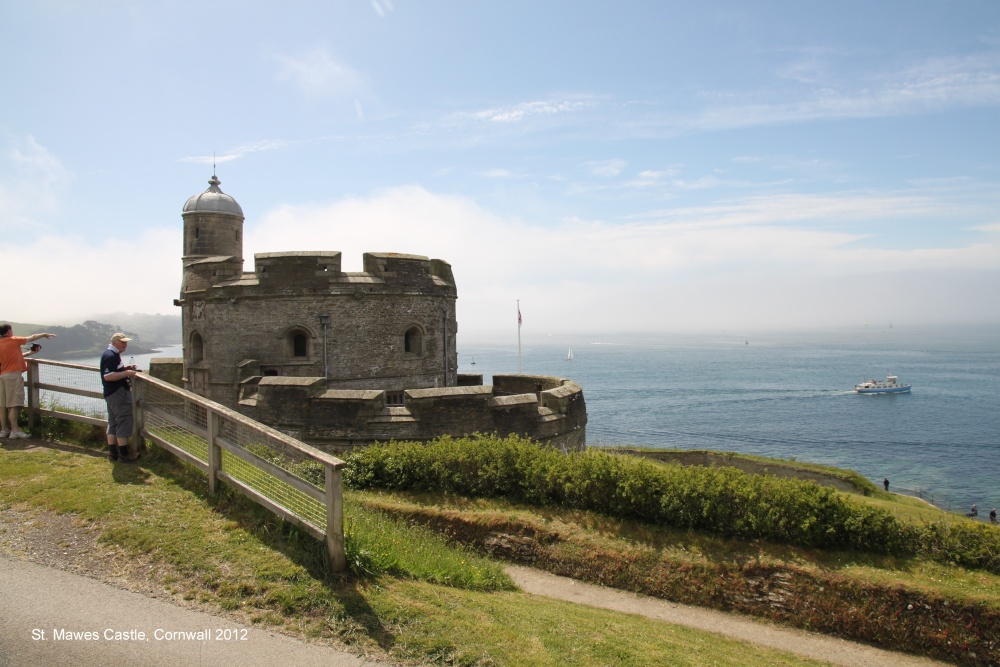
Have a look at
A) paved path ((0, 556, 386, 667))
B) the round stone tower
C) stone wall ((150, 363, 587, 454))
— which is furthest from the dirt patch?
the round stone tower

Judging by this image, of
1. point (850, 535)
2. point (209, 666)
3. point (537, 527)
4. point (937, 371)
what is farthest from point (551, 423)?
point (937, 371)

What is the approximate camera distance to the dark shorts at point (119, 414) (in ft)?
27.8

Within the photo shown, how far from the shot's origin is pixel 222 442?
7.20m

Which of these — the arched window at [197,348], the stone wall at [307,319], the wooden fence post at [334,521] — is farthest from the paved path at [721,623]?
the arched window at [197,348]

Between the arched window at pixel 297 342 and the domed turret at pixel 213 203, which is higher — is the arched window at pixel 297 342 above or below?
below

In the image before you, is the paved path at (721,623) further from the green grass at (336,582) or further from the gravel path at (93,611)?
the green grass at (336,582)

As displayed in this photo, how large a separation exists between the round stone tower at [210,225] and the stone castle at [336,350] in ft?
0.13

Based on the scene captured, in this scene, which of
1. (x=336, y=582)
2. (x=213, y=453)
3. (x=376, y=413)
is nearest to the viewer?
(x=336, y=582)

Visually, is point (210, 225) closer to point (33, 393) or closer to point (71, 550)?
point (33, 393)

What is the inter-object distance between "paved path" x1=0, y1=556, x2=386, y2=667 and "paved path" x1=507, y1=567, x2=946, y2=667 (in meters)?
4.56

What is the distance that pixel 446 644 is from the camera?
16.9ft

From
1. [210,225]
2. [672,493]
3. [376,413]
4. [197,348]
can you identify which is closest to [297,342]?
[197,348]

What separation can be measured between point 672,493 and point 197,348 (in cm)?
1449

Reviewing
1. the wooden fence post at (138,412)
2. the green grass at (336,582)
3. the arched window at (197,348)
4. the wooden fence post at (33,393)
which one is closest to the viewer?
the green grass at (336,582)
